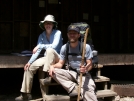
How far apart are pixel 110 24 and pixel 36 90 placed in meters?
3.91

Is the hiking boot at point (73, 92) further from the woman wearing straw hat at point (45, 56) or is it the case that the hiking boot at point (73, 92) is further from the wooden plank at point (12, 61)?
the wooden plank at point (12, 61)

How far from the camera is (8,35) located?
8781 millimetres

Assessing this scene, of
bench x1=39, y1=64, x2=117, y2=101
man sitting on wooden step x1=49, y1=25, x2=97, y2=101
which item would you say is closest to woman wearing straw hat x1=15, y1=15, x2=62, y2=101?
man sitting on wooden step x1=49, y1=25, x2=97, y2=101

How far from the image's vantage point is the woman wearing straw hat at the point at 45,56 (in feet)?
17.2

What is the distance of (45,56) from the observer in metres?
5.61

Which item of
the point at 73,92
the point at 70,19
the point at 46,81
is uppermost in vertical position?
the point at 70,19

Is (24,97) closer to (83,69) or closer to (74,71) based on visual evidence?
(74,71)

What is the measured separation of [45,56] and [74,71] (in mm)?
763

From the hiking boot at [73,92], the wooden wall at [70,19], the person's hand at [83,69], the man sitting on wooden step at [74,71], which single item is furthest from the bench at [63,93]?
the wooden wall at [70,19]

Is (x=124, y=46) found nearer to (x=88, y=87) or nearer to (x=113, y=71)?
(x=113, y=71)

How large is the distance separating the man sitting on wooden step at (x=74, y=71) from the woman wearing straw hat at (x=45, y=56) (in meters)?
0.19

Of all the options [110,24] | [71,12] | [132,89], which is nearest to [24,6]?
[71,12]

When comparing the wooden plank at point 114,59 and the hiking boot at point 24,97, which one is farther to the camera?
the wooden plank at point 114,59

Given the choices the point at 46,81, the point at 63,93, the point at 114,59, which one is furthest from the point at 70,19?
the point at 46,81
